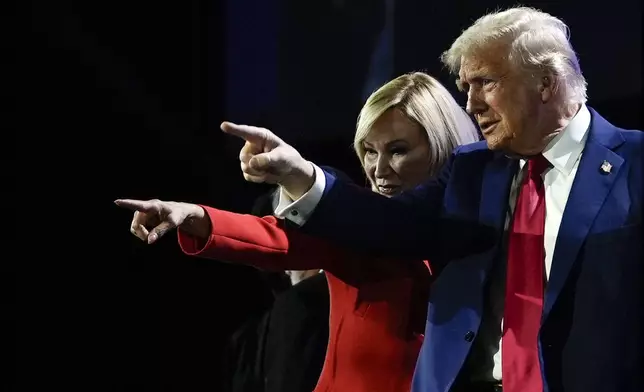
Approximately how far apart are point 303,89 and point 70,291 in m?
0.74

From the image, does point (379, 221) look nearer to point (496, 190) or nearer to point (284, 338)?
point (496, 190)

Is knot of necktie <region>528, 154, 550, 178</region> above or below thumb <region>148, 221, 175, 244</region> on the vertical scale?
above

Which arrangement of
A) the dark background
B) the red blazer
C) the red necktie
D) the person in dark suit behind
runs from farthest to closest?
the dark background → the person in dark suit behind → the red blazer → the red necktie

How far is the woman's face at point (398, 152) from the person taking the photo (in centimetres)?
161

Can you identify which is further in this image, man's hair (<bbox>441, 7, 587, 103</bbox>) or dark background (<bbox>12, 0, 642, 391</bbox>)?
dark background (<bbox>12, 0, 642, 391</bbox>)

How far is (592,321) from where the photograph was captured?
1.28 m

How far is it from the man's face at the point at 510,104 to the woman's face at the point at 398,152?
22cm

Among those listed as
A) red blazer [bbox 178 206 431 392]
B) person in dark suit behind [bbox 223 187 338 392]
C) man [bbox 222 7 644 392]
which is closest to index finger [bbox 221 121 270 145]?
man [bbox 222 7 644 392]

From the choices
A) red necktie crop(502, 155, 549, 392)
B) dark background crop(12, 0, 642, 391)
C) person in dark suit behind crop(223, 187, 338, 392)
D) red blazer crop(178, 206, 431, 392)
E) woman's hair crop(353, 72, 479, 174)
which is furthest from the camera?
dark background crop(12, 0, 642, 391)

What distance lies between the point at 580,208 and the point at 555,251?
0.07 m

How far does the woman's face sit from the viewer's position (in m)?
1.61

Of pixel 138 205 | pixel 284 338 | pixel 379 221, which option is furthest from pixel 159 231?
pixel 284 338

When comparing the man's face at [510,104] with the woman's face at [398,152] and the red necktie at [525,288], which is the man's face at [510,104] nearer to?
the red necktie at [525,288]

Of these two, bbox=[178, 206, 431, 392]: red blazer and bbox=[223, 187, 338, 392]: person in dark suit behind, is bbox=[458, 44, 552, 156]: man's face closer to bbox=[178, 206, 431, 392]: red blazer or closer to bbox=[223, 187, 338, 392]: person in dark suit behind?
bbox=[178, 206, 431, 392]: red blazer
